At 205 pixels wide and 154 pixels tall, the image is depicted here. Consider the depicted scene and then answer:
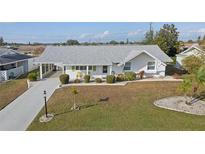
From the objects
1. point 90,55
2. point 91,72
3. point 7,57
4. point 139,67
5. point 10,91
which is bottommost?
point 10,91

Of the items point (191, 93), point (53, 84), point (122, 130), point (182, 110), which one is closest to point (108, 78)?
point (53, 84)

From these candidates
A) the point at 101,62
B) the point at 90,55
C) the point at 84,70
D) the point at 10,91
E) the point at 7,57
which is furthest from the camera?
the point at 7,57

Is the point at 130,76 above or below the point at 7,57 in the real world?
below

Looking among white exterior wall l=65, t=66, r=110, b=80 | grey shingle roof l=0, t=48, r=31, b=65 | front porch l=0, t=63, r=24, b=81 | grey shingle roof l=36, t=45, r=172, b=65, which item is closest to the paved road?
white exterior wall l=65, t=66, r=110, b=80

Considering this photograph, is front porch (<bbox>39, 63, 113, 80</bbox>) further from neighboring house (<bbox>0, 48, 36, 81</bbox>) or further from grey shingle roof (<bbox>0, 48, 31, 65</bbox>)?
grey shingle roof (<bbox>0, 48, 31, 65</bbox>)

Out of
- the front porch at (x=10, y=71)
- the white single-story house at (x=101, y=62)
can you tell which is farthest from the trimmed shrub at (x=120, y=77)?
the front porch at (x=10, y=71)

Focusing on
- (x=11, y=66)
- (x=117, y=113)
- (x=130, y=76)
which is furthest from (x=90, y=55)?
(x=117, y=113)

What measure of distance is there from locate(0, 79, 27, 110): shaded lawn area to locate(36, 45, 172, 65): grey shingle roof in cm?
422

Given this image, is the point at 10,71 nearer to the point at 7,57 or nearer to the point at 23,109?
the point at 7,57

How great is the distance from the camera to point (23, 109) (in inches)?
571

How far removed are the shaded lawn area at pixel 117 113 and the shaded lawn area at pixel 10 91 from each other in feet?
11.9

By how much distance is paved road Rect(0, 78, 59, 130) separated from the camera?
1165cm

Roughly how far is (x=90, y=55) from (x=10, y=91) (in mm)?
11032

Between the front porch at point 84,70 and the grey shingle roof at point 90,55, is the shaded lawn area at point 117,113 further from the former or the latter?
the grey shingle roof at point 90,55
